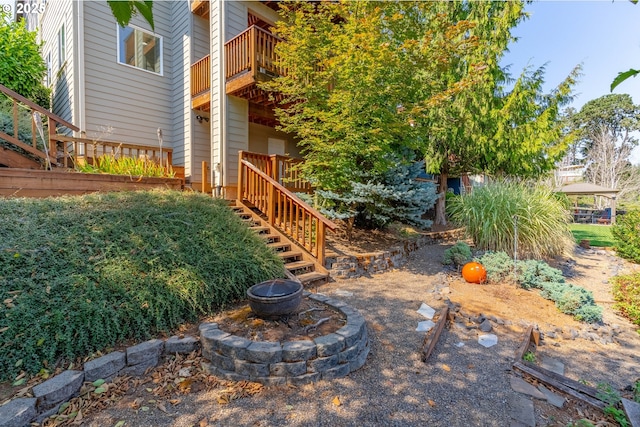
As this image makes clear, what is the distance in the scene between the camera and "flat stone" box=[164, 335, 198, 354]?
2.97m

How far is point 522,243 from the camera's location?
21.5 ft

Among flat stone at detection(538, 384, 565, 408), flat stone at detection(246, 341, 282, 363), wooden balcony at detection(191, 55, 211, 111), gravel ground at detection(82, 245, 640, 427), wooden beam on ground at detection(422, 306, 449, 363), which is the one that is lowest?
flat stone at detection(538, 384, 565, 408)

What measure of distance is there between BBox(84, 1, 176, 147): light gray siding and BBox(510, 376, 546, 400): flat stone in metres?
9.18

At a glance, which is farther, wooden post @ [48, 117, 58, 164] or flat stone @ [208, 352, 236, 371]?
wooden post @ [48, 117, 58, 164]

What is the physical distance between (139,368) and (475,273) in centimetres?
518

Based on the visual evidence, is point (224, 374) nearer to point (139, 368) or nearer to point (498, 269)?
point (139, 368)

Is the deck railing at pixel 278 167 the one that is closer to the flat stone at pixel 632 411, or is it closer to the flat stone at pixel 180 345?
the flat stone at pixel 180 345

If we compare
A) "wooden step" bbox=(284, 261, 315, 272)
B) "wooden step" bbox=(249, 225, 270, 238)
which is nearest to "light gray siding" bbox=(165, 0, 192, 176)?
"wooden step" bbox=(249, 225, 270, 238)

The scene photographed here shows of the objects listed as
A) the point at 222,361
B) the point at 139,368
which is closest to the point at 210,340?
the point at 222,361

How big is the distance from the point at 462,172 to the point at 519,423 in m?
9.22

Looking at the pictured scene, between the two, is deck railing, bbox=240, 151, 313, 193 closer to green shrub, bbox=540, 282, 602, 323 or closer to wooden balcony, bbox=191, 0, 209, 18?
wooden balcony, bbox=191, 0, 209, 18

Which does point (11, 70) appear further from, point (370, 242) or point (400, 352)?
point (400, 352)

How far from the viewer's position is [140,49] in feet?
28.3

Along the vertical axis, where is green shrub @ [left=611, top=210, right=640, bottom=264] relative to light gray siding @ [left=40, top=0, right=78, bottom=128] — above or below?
below
